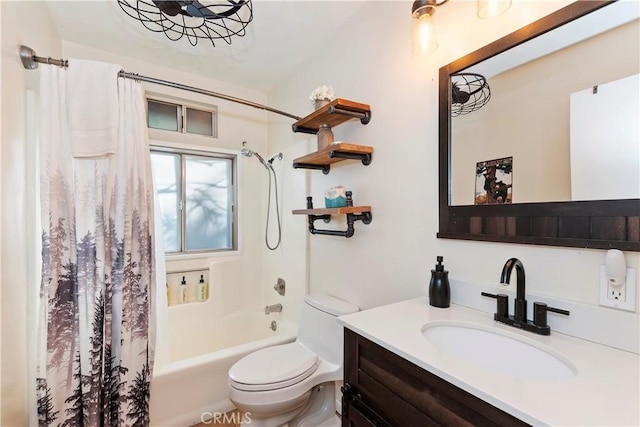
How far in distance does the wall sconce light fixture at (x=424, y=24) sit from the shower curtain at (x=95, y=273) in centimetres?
148

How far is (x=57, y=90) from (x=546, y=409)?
2.16 meters

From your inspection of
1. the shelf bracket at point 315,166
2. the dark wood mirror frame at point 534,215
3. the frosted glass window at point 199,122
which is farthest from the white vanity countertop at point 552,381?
the frosted glass window at point 199,122

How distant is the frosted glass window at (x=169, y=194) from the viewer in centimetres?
251

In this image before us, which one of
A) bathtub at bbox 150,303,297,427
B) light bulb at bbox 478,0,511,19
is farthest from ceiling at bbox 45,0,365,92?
bathtub at bbox 150,303,297,427

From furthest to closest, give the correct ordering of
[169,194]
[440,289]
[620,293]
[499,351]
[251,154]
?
[251,154] → [169,194] → [440,289] → [499,351] → [620,293]

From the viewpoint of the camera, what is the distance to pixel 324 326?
1660mm

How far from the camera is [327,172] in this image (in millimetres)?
2014

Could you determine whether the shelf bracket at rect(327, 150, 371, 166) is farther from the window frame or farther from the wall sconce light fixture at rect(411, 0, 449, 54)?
the window frame

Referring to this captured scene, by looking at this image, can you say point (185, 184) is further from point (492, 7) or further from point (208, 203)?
point (492, 7)

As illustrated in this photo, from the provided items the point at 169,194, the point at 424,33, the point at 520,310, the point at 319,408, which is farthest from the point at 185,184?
the point at 520,310

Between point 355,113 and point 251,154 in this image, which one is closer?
point 355,113

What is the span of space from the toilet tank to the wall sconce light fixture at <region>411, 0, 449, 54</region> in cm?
140

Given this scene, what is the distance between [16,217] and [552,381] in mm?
1967

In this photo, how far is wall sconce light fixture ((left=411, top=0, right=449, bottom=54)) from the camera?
116cm
